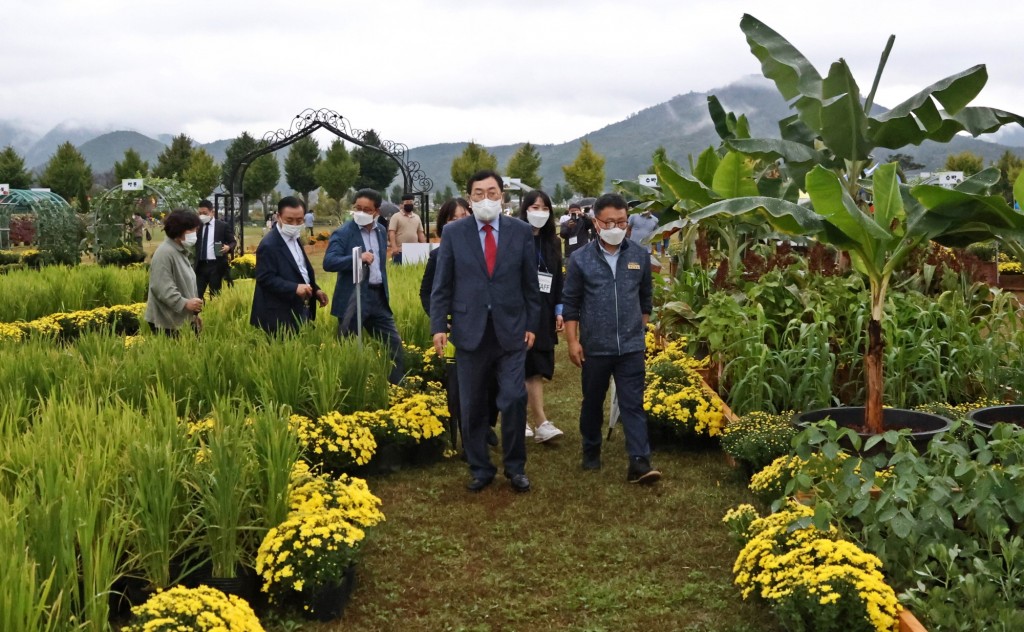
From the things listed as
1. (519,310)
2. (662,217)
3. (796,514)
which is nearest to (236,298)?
(662,217)

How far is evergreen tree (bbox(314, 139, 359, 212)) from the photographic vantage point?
59.4m

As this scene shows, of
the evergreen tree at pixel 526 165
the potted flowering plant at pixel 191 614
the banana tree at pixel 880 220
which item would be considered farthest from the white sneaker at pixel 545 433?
the evergreen tree at pixel 526 165

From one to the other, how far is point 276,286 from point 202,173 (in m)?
48.3

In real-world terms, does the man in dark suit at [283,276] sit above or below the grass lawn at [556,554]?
above

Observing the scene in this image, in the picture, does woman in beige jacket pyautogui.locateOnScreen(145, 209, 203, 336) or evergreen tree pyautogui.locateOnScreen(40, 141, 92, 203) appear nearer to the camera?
woman in beige jacket pyautogui.locateOnScreen(145, 209, 203, 336)

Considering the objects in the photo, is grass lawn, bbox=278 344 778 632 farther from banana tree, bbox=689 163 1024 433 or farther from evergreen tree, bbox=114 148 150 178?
evergreen tree, bbox=114 148 150 178

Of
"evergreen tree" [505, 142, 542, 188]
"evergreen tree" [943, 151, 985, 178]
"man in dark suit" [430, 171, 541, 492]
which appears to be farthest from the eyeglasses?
"evergreen tree" [505, 142, 542, 188]

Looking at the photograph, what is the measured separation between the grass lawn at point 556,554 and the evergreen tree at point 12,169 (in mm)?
51420

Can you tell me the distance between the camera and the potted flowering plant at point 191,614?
3021mm

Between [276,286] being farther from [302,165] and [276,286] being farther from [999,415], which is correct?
[302,165]

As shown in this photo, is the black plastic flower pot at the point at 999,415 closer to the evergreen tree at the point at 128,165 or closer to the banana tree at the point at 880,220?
the banana tree at the point at 880,220

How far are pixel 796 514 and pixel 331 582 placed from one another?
190cm

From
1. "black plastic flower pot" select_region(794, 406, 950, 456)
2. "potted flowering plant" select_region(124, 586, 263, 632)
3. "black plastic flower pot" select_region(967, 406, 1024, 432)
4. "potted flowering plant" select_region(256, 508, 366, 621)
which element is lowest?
"potted flowering plant" select_region(256, 508, 366, 621)

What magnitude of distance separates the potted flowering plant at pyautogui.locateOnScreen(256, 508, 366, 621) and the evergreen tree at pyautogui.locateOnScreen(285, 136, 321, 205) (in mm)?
59884
